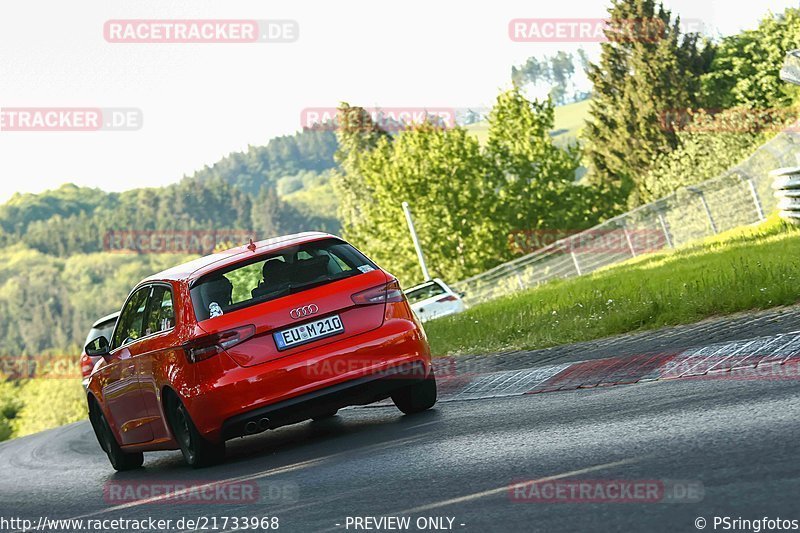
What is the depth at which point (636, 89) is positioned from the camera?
266 feet

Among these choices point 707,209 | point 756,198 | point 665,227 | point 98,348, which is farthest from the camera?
point 665,227

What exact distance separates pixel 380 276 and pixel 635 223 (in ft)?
96.1

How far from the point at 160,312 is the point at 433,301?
58.2 ft

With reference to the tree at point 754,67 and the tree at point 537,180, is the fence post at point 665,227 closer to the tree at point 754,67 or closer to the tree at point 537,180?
the tree at point 754,67

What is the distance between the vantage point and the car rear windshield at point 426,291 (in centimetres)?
2867

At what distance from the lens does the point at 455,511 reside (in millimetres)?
6082

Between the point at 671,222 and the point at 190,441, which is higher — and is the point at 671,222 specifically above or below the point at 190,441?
below

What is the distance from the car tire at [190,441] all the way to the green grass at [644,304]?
15.0ft

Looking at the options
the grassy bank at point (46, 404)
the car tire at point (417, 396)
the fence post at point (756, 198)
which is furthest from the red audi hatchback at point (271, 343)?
the grassy bank at point (46, 404)

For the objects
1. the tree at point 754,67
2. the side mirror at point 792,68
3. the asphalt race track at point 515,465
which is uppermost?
the tree at point 754,67

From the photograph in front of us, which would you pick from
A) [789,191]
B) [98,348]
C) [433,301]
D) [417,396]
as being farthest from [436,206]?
[417,396]

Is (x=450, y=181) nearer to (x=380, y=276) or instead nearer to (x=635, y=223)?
(x=635, y=223)

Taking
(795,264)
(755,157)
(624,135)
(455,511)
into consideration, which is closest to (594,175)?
(624,135)

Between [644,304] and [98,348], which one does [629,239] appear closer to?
[644,304]
